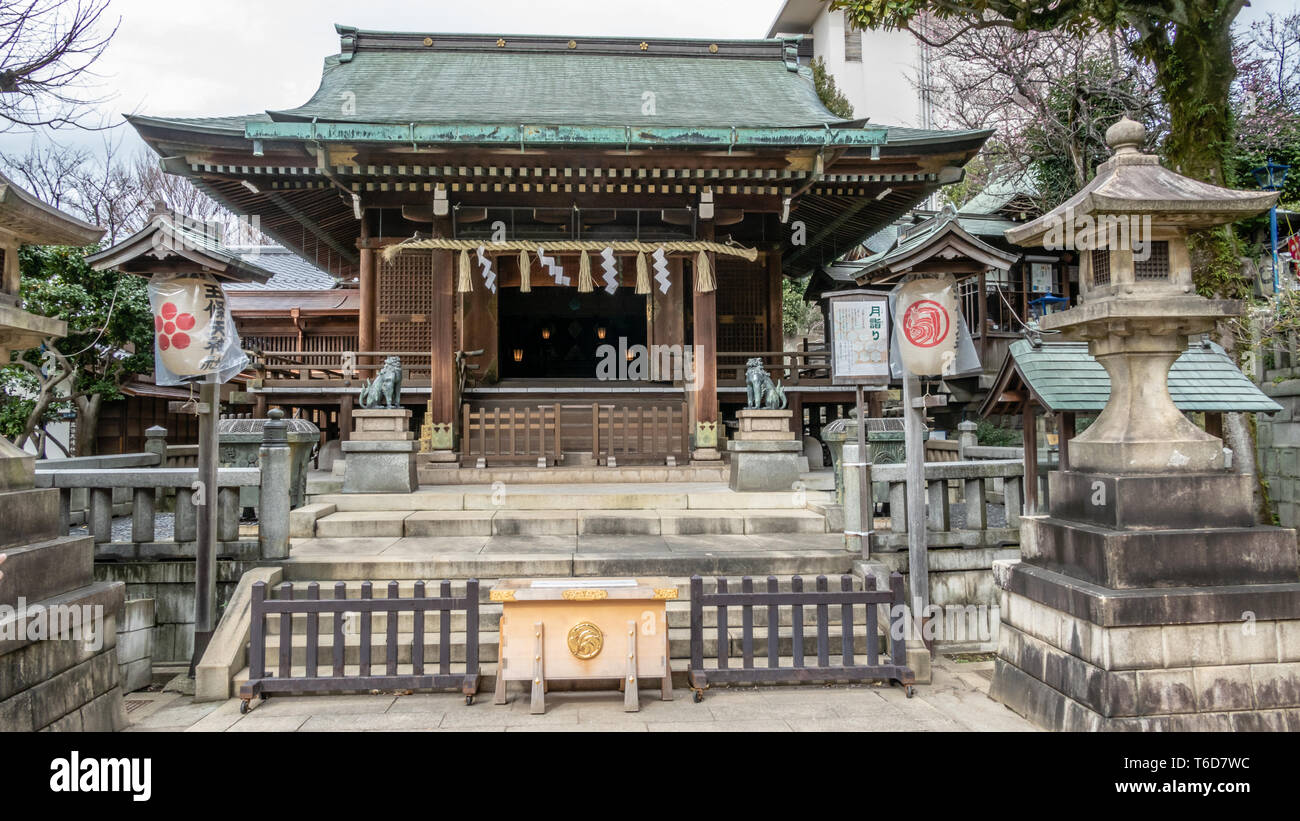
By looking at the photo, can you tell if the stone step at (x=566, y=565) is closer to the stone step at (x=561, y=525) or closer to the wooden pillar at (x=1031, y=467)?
the stone step at (x=561, y=525)

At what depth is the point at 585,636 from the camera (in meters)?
5.10

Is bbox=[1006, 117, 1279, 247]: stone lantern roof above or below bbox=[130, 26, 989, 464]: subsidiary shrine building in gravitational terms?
below

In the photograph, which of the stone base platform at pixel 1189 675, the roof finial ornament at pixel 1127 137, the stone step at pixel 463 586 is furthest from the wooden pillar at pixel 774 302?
the stone base platform at pixel 1189 675

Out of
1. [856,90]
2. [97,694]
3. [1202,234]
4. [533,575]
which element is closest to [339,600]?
[97,694]

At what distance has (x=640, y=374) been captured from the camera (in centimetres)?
1494

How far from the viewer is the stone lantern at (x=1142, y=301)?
4.57 m

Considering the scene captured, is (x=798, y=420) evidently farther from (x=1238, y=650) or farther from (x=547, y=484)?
(x=1238, y=650)

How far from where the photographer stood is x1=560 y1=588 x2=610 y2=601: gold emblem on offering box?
5008 millimetres

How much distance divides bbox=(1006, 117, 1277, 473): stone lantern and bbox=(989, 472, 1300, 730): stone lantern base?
232 mm

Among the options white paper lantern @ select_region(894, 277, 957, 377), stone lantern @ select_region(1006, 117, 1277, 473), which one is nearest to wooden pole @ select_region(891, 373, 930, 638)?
white paper lantern @ select_region(894, 277, 957, 377)

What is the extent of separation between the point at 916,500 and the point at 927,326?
62.1 inches

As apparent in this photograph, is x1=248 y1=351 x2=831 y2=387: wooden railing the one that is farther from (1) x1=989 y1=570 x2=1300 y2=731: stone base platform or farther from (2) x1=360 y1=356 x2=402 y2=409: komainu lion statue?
(1) x1=989 y1=570 x2=1300 y2=731: stone base platform

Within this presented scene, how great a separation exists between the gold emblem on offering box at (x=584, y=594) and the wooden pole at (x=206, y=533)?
3.50 m

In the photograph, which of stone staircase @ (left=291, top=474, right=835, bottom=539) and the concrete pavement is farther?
stone staircase @ (left=291, top=474, right=835, bottom=539)
